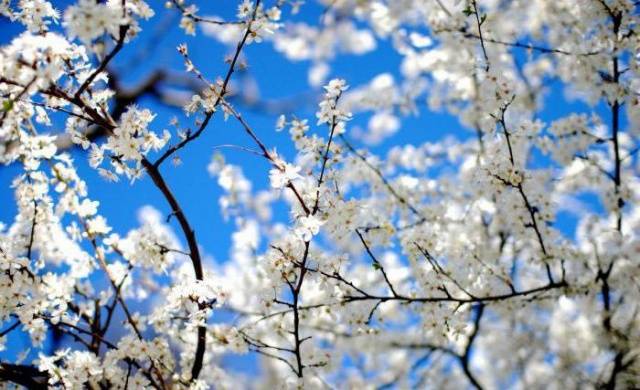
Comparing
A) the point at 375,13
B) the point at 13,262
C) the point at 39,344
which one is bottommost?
→ the point at 39,344

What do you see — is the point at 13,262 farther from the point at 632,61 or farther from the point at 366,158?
the point at 632,61

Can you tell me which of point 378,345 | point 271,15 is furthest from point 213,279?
point 378,345

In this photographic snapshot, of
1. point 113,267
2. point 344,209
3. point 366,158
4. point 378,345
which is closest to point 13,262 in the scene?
point 113,267

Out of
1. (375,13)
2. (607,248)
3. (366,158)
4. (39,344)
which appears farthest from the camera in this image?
(375,13)

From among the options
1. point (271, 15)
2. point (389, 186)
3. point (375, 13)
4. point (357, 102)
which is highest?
point (375, 13)

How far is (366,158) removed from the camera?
14.0 ft

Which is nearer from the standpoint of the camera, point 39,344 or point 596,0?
point 39,344

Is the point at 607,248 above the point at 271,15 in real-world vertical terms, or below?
below

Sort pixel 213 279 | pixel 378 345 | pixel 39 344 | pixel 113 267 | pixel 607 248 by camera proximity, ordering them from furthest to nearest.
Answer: pixel 378 345
pixel 607 248
pixel 113 267
pixel 39 344
pixel 213 279

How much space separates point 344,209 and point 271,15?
99cm

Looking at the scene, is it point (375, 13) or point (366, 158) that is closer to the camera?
point (366, 158)

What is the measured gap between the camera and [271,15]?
2.38 metres

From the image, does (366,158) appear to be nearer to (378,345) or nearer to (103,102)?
(103,102)

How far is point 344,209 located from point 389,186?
2.08 m
